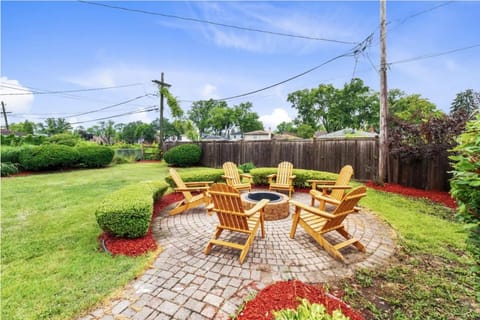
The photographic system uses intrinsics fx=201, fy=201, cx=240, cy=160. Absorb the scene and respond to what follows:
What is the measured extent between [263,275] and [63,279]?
2.18 metres

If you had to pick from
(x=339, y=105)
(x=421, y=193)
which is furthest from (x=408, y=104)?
(x=421, y=193)

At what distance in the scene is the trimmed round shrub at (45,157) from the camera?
953 cm

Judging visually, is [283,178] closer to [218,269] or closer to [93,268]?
[218,269]

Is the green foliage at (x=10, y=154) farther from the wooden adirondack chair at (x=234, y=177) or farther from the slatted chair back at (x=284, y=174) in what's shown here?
the slatted chair back at (x=284, y=174)

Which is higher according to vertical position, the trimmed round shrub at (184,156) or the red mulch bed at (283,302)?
the trimmed round shrub at (184,156)

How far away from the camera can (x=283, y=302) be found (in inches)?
58.5

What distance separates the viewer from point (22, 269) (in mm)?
2389

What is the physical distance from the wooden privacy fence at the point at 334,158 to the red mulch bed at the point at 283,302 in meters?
6.54

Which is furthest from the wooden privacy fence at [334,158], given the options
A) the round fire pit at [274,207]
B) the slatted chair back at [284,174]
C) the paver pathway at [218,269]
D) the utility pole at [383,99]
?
the round fire pit at [274,207]

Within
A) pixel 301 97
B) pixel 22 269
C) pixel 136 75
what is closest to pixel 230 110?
pixel 301 97

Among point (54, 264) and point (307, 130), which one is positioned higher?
Answer: point (307, 130)

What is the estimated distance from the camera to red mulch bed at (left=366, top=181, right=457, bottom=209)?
5121 mm

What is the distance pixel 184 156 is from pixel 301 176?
8.01 m

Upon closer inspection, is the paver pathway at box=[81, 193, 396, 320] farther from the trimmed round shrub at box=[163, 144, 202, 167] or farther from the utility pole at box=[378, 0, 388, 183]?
the trimmed round shrub at box=[163, 144, 202, 167]
